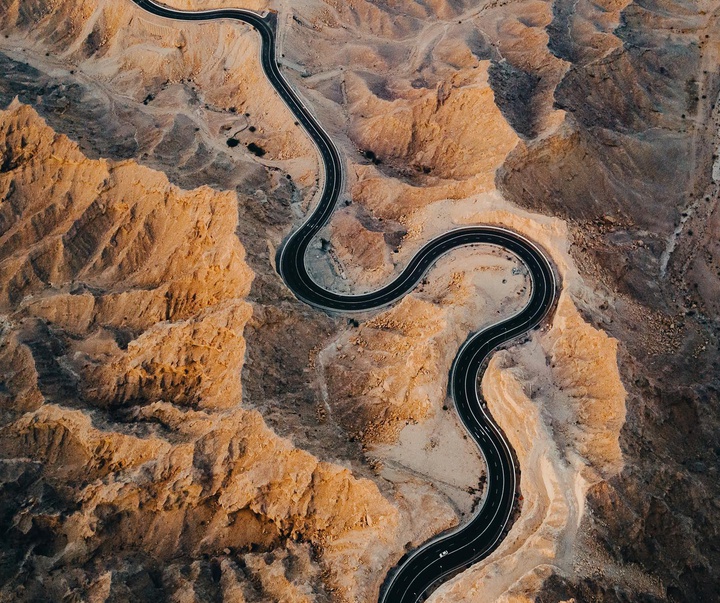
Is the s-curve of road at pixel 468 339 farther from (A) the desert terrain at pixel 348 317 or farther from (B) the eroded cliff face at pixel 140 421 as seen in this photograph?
(B) the eroded cliff face at pixel 140 421

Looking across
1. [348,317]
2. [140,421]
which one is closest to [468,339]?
[348,317]

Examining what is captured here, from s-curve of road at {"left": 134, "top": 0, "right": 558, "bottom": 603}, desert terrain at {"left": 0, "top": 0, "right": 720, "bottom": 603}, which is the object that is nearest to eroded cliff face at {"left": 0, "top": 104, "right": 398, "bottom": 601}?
desert terrain at {"left": 0, "top": 0, "right": 720, "bottom": 603}

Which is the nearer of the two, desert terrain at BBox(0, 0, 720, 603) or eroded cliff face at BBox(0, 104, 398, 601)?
desert terrain at BBox(0, 0, 720, 603)

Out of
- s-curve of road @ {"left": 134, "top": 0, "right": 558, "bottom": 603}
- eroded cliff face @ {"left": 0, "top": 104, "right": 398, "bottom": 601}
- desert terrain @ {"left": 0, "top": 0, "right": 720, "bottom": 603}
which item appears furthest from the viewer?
eroded cliff face @ {"left": 0, "top": 104, "right": 398, "bottom": 601}

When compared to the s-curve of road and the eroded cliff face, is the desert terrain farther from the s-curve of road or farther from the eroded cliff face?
the s-curve of road

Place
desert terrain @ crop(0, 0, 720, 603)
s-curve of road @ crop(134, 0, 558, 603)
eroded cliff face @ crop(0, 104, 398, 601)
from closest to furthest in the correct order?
s-curve of road @ crop(134, 0, 558, 603), desert terrain @ crop(0, 0, 720, 603), eroded cliff face @ crop(0, 104, 398, 601)

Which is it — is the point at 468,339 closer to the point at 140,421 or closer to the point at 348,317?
the point at 348,317
